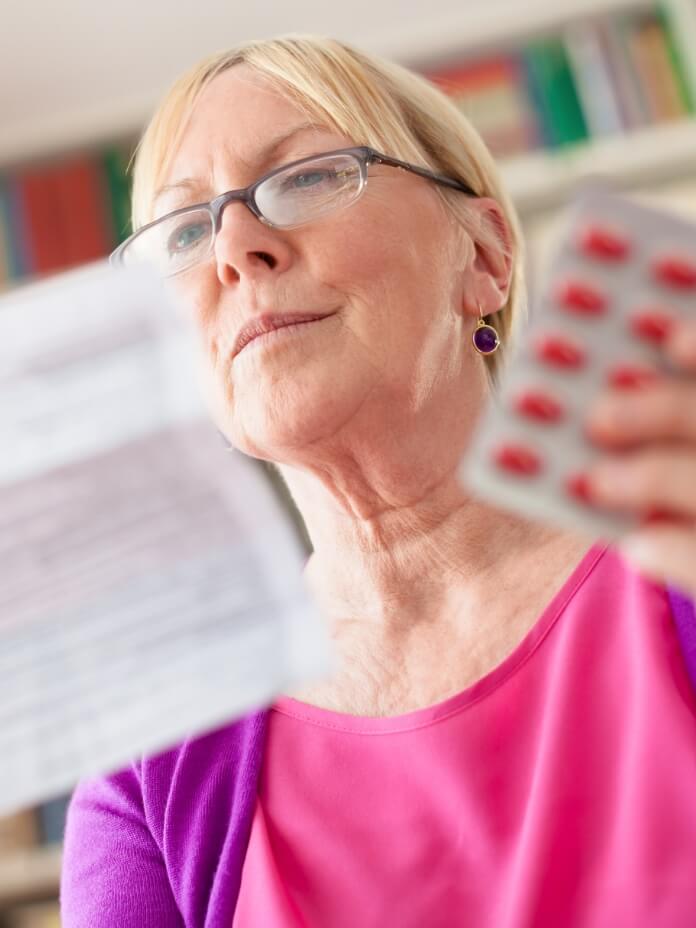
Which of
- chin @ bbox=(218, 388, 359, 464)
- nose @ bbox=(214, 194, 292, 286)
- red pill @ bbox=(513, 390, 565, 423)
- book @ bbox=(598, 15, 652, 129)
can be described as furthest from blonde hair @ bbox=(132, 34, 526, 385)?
book @ bbox=(598, 15, 652, 129)

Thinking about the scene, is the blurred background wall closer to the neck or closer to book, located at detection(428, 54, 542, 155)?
book, located at detection(428, 54, 542, 155)

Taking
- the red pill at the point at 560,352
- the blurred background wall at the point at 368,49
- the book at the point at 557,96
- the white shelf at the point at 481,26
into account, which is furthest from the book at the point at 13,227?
the red pill at the point at 560,352

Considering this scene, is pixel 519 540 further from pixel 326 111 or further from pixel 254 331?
pixel 326 111

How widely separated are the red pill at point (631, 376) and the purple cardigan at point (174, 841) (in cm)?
51

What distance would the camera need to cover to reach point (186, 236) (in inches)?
36.9

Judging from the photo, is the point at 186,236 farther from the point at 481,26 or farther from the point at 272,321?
the point at 481,26

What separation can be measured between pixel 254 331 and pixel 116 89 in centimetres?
181

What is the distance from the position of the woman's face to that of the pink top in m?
0.22

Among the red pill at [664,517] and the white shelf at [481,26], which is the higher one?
the red pill at [664,517]

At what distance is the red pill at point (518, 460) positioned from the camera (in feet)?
1.56

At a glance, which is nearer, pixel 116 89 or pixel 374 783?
pixel 374 783

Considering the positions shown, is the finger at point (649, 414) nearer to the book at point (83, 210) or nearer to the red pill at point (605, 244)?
the red pill at point (605, 244)

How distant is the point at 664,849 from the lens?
2.26 feet

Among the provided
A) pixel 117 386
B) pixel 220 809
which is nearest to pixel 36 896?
pixel 220 809
